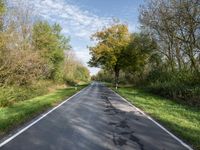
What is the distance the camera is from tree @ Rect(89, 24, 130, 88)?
187 feet

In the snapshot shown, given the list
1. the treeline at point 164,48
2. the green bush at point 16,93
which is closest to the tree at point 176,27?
the treeline at point 164,48

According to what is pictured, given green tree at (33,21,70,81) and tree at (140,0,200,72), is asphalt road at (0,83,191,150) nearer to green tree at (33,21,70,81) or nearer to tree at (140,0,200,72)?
tree at (140,0,200,72)

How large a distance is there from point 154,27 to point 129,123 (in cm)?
2688

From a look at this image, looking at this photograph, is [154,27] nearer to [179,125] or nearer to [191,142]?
[179,125]

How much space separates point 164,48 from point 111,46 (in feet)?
52.5

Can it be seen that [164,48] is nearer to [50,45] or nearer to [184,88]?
[184,88]

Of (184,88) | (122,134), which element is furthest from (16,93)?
(122,134)

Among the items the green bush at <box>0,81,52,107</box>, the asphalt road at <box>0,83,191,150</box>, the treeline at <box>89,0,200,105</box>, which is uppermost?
the treeline at <box>89,0,200,105</box>

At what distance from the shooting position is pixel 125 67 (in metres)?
58.4

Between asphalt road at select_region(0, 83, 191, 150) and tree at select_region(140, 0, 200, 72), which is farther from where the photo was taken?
tree at select_region(140, 0, 200, 72)

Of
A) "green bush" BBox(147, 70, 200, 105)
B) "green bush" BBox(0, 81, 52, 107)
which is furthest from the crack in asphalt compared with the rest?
"green bush" BBox(147, 70, 200, 105)

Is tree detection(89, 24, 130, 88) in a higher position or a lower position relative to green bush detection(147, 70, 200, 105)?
higher

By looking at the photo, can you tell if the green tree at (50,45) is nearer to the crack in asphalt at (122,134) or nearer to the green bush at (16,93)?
the green bush at (16,93)

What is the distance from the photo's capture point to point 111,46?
58.0 metres
